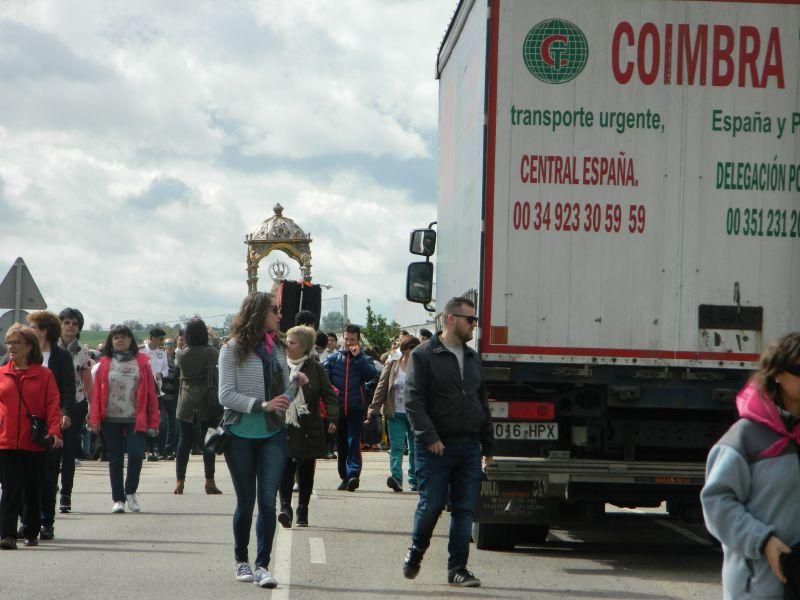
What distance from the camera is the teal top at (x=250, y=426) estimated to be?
9.46m

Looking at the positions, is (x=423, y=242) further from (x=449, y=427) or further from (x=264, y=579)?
(x=264, y=579)

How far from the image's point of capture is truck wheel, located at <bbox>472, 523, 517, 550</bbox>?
1126 centimetres

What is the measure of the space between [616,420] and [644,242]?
1.37 metres

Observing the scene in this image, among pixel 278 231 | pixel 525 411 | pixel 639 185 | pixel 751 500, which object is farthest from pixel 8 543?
pixel 278 231

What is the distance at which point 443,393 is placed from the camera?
956 cm

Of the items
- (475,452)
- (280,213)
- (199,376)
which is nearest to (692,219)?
(475,452)

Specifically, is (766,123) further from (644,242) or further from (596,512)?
(596,512)

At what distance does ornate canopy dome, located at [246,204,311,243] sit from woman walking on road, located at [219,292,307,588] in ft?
144

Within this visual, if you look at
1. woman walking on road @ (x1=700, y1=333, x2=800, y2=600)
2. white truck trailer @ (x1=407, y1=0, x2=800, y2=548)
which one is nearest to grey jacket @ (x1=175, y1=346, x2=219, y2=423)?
white truck trailer @ (x1=407, y1=0, x2=800, y2=548)

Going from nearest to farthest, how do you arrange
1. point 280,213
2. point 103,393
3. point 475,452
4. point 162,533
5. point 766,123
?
point 475,452, point 766,123, point 162,533, point 103,393, point 280,213

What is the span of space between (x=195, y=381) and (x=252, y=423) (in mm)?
6974

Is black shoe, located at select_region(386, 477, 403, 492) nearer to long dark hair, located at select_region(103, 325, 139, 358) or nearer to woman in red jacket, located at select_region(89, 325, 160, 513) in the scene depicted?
woman in red jacket, located at select_region(89, 325, 160, 513)

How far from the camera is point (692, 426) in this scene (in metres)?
10.8

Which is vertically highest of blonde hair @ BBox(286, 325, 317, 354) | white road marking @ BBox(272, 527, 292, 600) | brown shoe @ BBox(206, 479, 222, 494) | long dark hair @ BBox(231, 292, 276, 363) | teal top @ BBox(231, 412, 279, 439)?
blonde hair @ BBox(286, 325, 317, 354)
